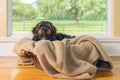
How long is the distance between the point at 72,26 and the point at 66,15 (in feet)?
0.42

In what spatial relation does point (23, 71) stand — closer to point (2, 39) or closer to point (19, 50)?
point (19, 50)

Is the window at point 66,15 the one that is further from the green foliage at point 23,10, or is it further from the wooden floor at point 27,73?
the wooden floor at point 27,73

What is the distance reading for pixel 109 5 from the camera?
2.08 m

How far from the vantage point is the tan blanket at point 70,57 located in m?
1.35

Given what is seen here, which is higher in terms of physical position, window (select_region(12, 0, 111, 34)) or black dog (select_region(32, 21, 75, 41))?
window (select_region(12, 0, 111, 34))

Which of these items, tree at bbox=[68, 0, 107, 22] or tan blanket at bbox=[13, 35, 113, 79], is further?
tree at bbox=[68, 0, 107, 22]

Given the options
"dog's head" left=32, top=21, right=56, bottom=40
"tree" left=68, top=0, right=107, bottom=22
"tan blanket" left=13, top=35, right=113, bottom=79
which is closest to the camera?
→ "tan blanket" left=13, top=35, right=113, bottom=79

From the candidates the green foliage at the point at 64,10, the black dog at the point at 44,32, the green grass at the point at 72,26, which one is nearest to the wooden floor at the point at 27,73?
the black dog at the point at 44,32

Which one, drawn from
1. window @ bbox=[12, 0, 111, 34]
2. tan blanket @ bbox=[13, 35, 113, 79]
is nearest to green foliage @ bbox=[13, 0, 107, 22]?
window @ bbox=[12, 0, 111, 34]

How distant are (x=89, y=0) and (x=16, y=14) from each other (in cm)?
76

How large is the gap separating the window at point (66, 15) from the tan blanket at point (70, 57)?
0.51 m

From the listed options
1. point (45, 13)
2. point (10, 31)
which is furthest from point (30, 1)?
point (10, 31)

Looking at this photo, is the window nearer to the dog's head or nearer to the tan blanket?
the dog's head

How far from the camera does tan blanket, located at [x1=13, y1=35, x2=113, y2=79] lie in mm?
1348
